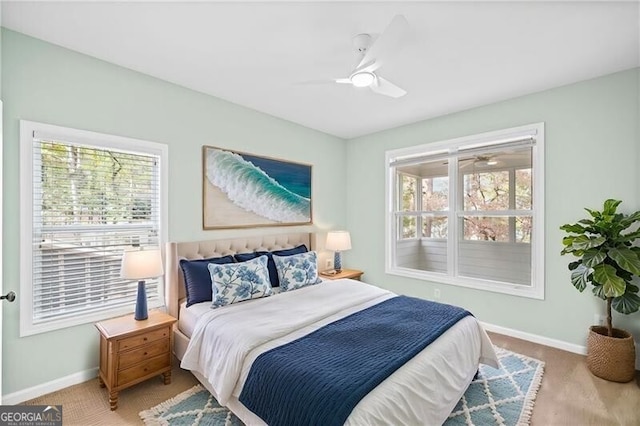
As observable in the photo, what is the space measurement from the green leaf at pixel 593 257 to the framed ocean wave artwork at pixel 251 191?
3048mm

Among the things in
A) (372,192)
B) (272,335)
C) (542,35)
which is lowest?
(272,335)

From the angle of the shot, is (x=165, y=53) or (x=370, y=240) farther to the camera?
(x=370, y=240)

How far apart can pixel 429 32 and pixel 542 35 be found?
33.2 inches

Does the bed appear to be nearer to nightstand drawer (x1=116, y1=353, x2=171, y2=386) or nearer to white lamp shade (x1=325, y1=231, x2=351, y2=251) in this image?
nightstand drawer (x1=116, y1=353, x2=171, y2=386)

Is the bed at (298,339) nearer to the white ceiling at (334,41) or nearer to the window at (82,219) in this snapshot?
the window at (82,219)

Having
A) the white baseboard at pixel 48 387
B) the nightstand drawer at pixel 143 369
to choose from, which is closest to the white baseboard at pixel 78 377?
the white baseboard at pixel 48 387

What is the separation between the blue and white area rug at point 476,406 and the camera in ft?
6.70

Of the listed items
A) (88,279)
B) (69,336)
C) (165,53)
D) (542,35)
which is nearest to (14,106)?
(165,53)

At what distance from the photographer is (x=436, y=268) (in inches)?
166

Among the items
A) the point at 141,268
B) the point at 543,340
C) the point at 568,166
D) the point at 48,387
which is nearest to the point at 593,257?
the point at 568,166

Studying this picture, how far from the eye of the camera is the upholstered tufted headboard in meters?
2.84

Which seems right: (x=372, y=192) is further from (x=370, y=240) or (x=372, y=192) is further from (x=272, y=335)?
(x=272, y=335)

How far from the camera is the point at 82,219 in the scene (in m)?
2.48

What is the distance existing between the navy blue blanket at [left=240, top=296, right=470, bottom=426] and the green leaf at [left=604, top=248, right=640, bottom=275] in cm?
137
